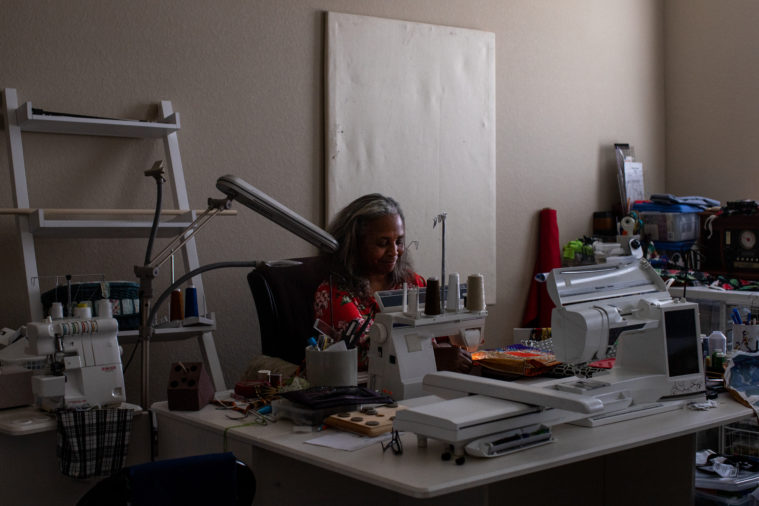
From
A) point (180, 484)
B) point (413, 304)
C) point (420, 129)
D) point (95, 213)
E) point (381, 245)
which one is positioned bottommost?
point (180, 484)

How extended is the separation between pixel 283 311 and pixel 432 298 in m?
0.87

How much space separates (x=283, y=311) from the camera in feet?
9.66

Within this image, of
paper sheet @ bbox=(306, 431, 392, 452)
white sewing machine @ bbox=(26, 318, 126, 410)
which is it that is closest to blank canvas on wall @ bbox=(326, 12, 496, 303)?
white sewing machine @ bbox=(26, 318, 126, 410)

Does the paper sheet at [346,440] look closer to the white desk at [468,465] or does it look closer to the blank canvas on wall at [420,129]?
the white desk at [468,465]

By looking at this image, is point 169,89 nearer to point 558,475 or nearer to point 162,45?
point 162,45

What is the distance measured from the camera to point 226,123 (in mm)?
3490

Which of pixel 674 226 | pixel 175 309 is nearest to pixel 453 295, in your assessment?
pixel 175 309

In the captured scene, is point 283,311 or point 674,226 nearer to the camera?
point 283,311

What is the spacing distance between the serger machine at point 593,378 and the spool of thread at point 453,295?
30 cm

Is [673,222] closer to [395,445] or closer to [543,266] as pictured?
[543,266]

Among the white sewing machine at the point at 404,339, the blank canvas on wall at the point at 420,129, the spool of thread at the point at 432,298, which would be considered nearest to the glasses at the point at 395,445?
the white sewing machine at the point at 404,339

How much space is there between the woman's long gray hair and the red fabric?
162 cm

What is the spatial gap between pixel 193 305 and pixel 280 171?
87 cm

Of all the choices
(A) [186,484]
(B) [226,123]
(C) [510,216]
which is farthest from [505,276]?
(A) [186,484]
